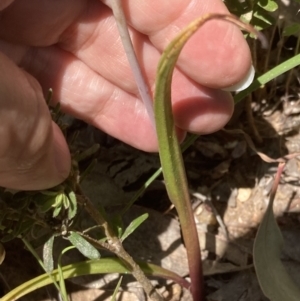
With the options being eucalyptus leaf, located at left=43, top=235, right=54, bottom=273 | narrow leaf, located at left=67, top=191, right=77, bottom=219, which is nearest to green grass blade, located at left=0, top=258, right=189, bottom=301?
eucalyptus leaf, located at left=43, top=235, right=54, bottom=273

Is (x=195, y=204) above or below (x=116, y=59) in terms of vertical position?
below

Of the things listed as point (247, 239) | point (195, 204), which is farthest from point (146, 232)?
point (247, 239)

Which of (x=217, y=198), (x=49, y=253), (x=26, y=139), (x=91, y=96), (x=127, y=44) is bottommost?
(x=217, y=198)

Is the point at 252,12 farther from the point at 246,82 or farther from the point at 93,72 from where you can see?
the point at 93,72

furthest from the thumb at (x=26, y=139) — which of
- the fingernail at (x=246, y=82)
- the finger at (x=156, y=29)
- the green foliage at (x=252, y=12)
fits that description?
the green foliage at (x=252, y=12)

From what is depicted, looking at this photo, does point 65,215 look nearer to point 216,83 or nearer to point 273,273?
point 216,83

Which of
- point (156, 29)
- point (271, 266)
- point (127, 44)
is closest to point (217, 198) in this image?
point (271, 266)
